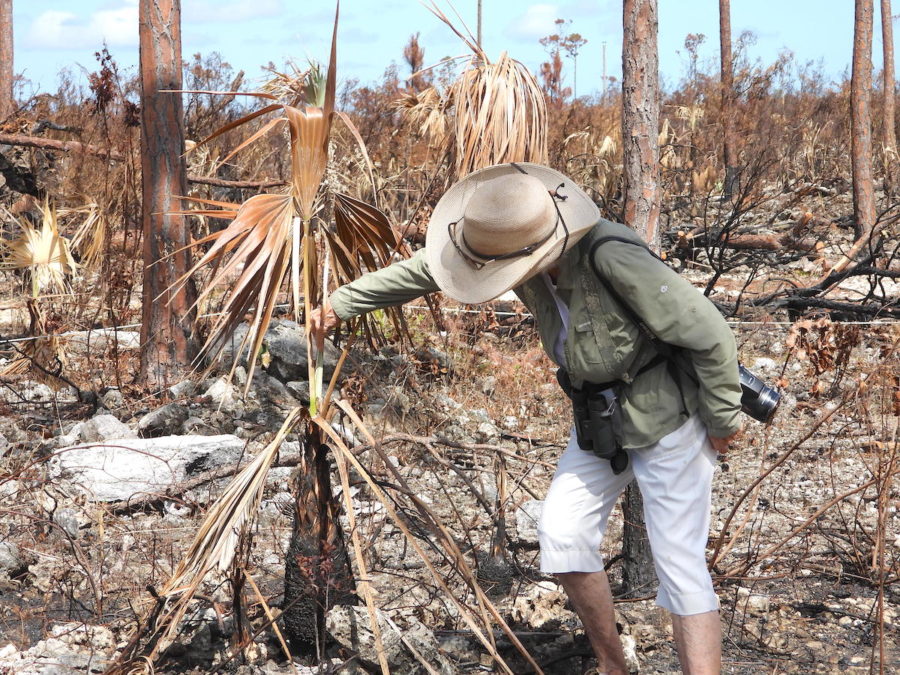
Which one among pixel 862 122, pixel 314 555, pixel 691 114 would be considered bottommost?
pixel 314 555

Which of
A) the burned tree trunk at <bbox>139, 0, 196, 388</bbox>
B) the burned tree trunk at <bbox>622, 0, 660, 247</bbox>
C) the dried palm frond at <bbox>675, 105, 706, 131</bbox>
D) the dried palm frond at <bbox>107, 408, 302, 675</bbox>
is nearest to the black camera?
the burned tree trunk at <bbox>622, 0, 660, 247</bbox>

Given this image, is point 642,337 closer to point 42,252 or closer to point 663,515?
point 663,515

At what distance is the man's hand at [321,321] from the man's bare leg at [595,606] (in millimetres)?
1096

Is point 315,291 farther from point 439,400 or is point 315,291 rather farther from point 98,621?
point 439,400

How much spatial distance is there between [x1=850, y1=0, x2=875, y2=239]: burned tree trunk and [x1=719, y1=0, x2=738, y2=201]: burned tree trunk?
181cm

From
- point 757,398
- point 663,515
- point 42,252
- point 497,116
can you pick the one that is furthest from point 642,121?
point 42,252

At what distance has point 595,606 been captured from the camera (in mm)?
2955

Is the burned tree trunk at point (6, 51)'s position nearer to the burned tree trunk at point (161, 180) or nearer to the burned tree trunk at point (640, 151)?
the burned tree trunk at point (161, 180)

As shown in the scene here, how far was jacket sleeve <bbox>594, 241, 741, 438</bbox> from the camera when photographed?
8.69 ft

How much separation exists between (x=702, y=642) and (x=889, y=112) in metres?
20.1

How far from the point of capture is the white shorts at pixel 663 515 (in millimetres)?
2795

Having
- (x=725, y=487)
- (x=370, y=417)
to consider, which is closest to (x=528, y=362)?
(x=370, y=417)

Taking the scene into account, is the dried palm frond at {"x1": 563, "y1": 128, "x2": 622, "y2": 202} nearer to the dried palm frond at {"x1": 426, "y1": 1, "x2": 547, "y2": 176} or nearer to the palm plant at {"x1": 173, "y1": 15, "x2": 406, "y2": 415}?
the dried palm frond at {"x1": 426, "y1": 1, "x2": 547, "y2": 176}

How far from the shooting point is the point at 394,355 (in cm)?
758
